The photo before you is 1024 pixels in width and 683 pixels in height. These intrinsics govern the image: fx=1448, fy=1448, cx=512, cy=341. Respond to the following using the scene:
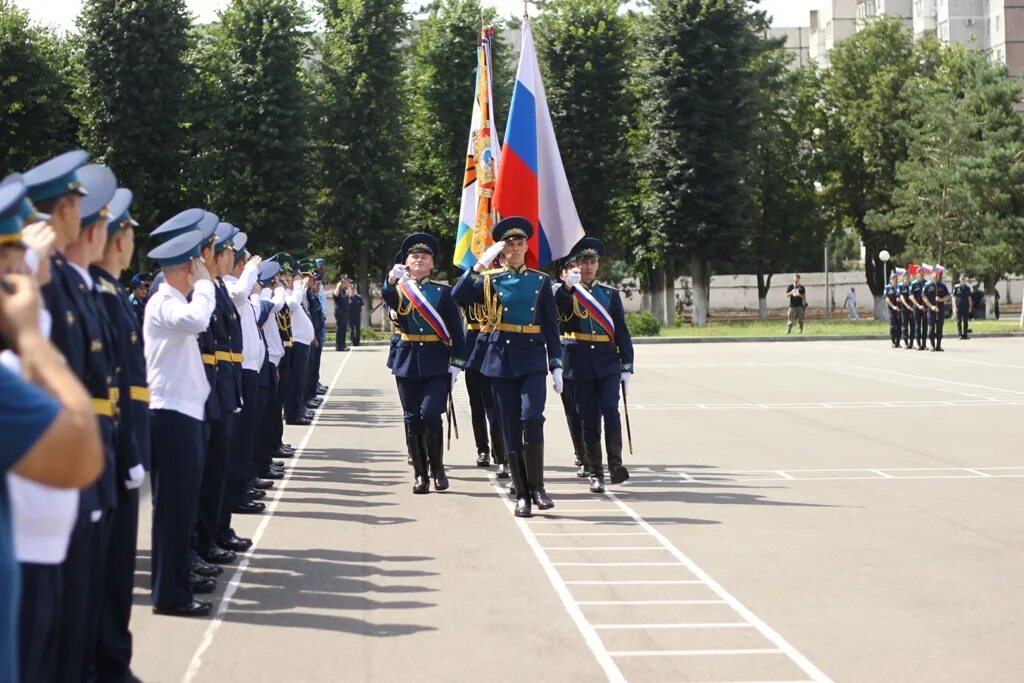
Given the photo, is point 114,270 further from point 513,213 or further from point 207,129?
point 207,129

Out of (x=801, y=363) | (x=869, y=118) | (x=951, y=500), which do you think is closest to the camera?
(x=951, y=500)

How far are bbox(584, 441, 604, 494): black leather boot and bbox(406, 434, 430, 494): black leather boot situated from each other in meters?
1.42

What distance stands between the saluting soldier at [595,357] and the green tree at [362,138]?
155 ft

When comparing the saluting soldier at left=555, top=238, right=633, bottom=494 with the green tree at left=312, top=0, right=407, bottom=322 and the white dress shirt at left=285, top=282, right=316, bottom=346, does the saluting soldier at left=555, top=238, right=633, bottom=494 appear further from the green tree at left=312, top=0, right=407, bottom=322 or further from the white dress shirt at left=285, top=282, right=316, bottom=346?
the green tree at left=312, top=0, right=407, bottom=322

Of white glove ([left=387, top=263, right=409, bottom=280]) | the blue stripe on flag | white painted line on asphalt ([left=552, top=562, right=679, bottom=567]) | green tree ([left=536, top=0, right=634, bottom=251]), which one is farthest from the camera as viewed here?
green tree ([left=536, top=0, right=634, bottom=251])

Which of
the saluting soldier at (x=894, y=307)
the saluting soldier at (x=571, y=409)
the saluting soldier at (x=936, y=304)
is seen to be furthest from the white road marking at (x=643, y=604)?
the saluting soldier at (x=894, y=307)

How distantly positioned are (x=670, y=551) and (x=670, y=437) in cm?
755

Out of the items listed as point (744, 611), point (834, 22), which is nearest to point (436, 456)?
point (744, 611)

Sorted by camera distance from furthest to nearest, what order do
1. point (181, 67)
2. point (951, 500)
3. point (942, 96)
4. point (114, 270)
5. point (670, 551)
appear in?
point (942, 96) < point (181, 67) < point (951, 500) < point (670, 551) < point (114, 270)

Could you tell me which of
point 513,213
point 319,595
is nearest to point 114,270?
point 319,595

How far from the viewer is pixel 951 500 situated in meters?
11.6

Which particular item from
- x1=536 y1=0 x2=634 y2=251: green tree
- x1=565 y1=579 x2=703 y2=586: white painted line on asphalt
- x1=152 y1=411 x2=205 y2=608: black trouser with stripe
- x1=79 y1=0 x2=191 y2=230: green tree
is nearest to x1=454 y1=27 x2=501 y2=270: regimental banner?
x1=565 y1=579 x2=703 y2=586: white painted line on asphalt

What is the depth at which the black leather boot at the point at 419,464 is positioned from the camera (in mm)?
12531

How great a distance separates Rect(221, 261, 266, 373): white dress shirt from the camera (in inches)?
380
